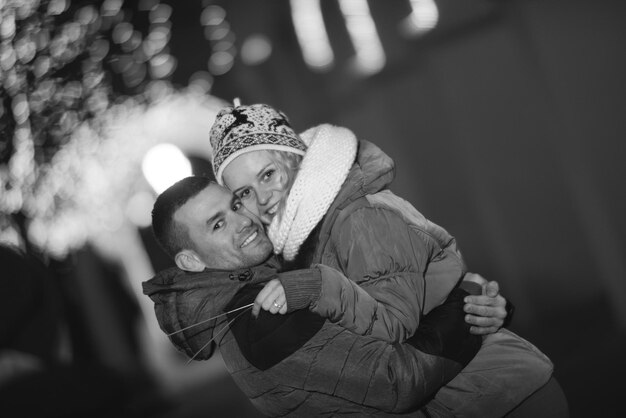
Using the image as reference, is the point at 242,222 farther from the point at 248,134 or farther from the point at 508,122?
the point at 508,122

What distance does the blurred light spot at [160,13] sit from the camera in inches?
354

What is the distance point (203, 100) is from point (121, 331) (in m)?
5.15

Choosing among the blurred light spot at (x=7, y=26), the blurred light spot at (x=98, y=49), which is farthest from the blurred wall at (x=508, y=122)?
the blurred light spot at (x=7, y=26)

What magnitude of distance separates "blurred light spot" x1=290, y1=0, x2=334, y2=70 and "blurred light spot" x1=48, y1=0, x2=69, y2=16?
301 cm

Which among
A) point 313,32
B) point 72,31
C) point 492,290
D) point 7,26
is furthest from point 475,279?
point 313,32

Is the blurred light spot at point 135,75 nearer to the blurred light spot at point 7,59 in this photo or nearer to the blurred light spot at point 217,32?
the blurred light spot at point 217,32

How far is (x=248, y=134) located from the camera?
96.9 inches

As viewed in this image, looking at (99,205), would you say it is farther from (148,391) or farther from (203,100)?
(148,391)

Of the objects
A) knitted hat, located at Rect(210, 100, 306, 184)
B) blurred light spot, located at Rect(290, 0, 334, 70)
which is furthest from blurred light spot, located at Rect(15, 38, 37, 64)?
knitted hat, located at Rect(210, 100, 306, 184)

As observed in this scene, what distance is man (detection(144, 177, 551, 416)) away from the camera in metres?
1.92

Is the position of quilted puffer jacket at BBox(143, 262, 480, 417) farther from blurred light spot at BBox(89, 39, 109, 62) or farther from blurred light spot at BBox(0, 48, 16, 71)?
blurred light spot at BBox(89, 39, 109, 62)

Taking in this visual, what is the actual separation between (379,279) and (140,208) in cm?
1118

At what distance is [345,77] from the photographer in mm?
8789

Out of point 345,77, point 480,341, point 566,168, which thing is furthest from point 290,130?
point 345,77
